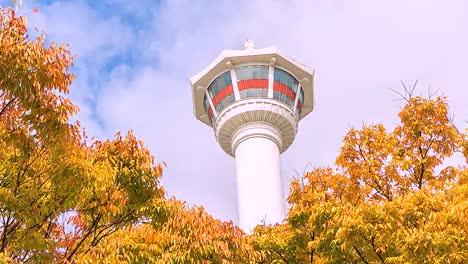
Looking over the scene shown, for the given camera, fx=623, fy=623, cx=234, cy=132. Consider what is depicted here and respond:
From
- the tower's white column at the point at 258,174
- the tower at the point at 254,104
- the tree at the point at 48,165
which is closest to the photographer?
the tree at the point at 48,165

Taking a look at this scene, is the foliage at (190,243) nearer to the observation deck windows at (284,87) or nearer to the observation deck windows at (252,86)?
the observation deck windows at (252,86)

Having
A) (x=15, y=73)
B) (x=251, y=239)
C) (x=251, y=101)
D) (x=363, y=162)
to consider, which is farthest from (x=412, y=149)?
(x=251, y=101)

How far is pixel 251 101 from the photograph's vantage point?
42.9 m

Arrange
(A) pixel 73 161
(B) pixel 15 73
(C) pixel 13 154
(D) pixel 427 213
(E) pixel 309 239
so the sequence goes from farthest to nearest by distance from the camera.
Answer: (E) pixel 309 239 → (D) pixel 427 213 → (C) pixel 13 154 → (A) pixel 73 161 → (B) pixel 15 73

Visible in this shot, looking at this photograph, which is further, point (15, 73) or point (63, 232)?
point (63, 232)

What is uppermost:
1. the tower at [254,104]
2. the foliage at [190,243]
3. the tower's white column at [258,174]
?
the tower at [254,104]

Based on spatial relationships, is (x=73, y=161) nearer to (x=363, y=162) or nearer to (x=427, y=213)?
(x=427, y=213)

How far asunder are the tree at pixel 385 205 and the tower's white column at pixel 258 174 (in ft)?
71.1

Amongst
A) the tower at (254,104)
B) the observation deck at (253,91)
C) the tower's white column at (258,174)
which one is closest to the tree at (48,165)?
the tower's white column at (258,174)

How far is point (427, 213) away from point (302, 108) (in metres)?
36.9

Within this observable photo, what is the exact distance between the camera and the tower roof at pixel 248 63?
43.8 m

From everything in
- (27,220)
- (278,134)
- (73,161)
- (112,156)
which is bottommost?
(27,220)

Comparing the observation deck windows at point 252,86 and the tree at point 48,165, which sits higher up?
the observation deck windows at point 252,86

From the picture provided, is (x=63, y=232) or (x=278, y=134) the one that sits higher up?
(x=278, y=134)
